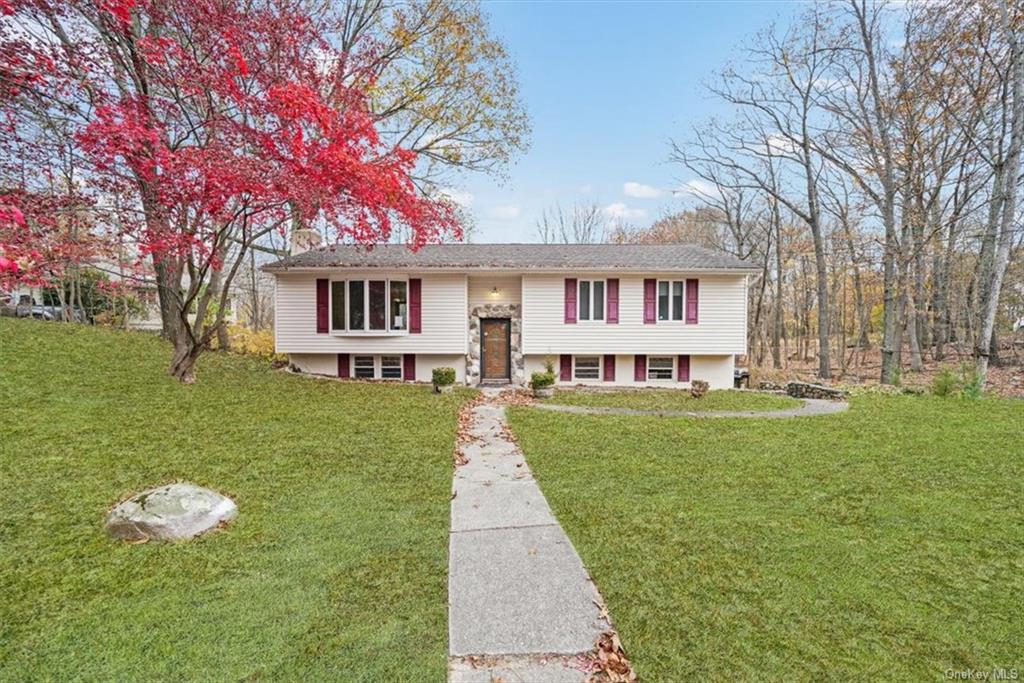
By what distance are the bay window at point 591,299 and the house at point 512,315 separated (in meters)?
0.03

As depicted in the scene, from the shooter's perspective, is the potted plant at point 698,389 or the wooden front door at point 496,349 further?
the wooden front door at point 496,349

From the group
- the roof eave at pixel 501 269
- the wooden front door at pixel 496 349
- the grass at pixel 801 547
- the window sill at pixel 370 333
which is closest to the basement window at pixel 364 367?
the window sill at pixel 370 333

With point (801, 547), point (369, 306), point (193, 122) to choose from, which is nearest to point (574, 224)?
→ point (369, 306)

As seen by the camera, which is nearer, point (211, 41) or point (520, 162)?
point (211, 41)

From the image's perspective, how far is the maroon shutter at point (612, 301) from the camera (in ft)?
41.9

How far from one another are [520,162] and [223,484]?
13100 mm

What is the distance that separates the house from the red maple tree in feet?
10.7

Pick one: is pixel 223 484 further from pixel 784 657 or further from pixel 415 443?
pixel 784 657

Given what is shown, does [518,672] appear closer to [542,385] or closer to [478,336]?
[542,385]

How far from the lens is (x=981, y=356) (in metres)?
10.5

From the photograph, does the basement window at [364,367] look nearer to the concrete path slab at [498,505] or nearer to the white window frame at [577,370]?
the white window frame at [577,370]

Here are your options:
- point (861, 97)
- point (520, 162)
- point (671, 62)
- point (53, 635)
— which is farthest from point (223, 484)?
point (861, 97)

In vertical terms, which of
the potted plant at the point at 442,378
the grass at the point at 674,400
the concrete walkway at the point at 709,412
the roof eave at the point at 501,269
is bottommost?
the concrete walkway at the point at 709,412
